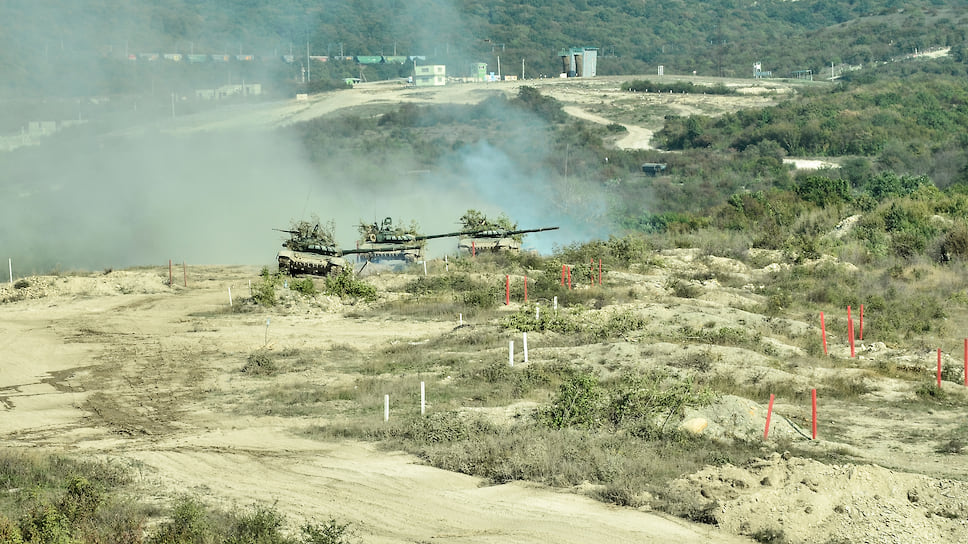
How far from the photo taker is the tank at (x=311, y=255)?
42.4 metres

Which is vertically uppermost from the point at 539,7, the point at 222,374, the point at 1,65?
the point at 539,7

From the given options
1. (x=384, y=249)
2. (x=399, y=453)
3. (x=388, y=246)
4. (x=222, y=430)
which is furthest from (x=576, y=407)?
(x=388, y=246)

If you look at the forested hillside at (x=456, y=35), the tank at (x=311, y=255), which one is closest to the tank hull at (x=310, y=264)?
the tank at (x=311, y=255)

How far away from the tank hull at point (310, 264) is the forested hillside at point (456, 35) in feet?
110

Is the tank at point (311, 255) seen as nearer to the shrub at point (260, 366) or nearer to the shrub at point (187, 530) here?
the shrub at point (260, 366)

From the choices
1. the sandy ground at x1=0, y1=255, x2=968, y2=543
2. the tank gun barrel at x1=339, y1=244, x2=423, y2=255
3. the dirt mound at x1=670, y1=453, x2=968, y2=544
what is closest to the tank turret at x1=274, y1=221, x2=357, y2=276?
the tank gun barrel at x1=339, y1=244, x2=423, y2=255

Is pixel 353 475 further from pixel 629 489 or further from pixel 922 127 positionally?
pixel 922 127

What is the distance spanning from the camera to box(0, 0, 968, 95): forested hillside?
73.3m

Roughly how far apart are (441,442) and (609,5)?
14740 cm

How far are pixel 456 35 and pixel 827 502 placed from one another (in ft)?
344

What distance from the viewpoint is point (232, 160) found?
248ft

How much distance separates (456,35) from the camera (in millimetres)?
117375

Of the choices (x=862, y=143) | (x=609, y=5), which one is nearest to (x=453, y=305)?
(x=862, y=143)

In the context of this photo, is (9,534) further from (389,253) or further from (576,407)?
(389,253)
